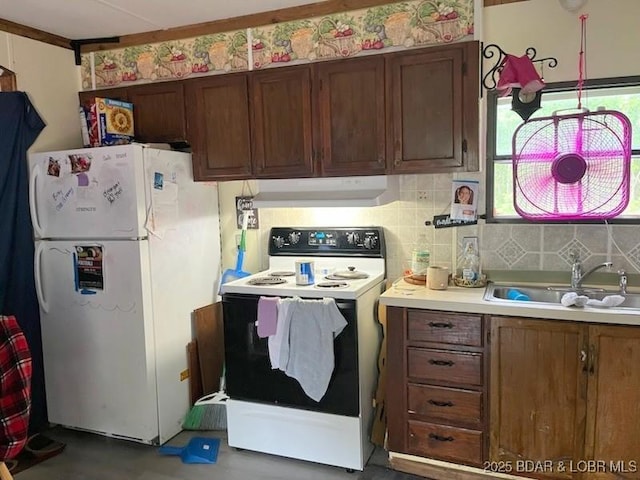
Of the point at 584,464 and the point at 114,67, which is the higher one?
the point at 114,67

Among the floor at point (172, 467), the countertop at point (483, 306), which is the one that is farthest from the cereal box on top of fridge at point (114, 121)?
the countertop at point (483, 306)

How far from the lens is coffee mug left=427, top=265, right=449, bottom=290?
2467mm

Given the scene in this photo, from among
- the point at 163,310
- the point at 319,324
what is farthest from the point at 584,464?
the point at 163,310

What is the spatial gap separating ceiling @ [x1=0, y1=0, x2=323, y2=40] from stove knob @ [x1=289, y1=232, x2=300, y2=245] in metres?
1.31

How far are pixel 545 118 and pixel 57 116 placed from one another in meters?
2.86

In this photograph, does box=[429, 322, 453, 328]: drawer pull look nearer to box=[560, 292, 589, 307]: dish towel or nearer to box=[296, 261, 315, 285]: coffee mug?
box=[560, 292, 589, 307]: dish towel

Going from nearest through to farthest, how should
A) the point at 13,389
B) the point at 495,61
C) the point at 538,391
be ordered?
1. the point at 13,389
2. the point at 538,391
3. the point at 495,61

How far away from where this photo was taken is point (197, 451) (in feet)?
8.68

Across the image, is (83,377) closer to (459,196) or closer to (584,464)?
(459,196)

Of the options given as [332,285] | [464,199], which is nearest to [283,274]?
[332,285]

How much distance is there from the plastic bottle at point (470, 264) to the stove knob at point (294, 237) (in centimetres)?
99

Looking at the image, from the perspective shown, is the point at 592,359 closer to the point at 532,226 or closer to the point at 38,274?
the point at 532,226

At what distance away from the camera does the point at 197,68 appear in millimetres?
2980

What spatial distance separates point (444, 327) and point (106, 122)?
2259 mm
